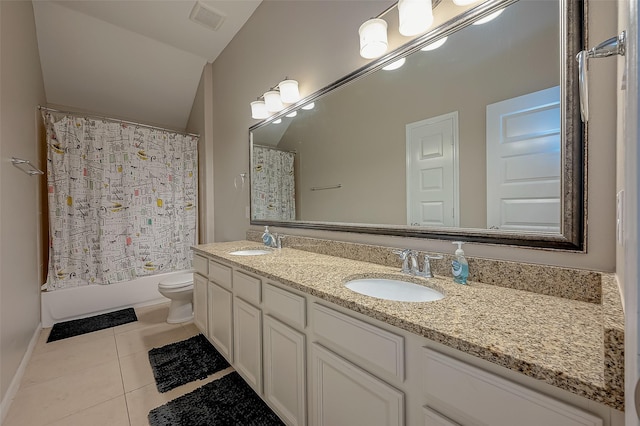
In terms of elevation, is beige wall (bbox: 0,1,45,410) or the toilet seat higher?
beige wall (bbox: 0,1,45,410)

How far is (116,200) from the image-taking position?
2.76 meters

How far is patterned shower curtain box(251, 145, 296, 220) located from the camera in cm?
204

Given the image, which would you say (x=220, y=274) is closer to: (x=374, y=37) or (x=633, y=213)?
(x=374, y=37)

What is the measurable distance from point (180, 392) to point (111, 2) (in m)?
3.17

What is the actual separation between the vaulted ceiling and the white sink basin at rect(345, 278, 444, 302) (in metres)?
2.57

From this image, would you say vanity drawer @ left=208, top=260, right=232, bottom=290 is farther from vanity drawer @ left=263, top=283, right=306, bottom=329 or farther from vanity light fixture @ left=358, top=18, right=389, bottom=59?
vanity light fixture @ left=358, top=18, right=389, bottom=59

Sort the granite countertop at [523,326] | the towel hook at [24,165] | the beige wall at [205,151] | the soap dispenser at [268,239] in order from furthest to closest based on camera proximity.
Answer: the beige wall at [205,151] → the soap dispenser at [268,239] → the towel hook at [24,165] → the granite countertop at [523,326]

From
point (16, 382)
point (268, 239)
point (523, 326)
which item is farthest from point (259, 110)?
point (16, 382)

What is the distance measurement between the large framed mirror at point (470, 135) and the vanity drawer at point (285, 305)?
57cm

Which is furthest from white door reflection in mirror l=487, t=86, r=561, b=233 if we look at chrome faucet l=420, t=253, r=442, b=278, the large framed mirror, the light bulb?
the light bulb

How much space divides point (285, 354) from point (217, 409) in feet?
1.98

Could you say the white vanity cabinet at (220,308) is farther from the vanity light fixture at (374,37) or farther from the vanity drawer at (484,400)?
the vanity light fixture at (374,37)

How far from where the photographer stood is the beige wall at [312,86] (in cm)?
76

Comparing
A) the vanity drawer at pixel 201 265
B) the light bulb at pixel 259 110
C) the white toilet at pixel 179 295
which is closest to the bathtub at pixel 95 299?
the white toilet at pixel 179 295
